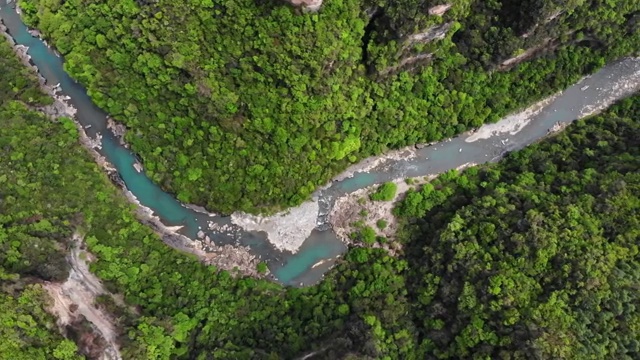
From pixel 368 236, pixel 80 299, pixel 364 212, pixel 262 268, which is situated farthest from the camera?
pixel 364 212

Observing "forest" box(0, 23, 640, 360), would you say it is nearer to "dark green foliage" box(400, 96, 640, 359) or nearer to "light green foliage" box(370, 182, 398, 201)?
"dark green foliage" box(400, 96, 640, 359)

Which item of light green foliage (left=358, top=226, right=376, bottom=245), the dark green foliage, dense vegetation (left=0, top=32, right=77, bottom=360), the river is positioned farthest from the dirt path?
the dark green foliage

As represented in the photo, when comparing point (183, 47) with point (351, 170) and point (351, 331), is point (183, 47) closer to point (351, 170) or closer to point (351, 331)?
point (351, 170)

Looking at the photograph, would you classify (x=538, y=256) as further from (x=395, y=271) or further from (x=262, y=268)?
(x=262, y=268)

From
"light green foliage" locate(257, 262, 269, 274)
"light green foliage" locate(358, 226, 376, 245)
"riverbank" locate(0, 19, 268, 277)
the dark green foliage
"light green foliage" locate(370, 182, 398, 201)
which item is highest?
"riverbank" locate(0, 19, 268, 277)

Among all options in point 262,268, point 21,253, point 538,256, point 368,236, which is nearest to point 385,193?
point 368,236

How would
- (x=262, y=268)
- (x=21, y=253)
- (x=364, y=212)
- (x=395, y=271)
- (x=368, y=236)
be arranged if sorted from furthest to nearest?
(x=364, y=212)
(x=368, y=236)
(x=262, y=268)
(x=395, y=271)
(x=21, y=253)
